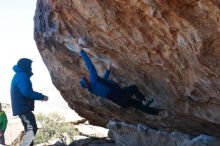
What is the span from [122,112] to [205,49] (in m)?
5.21

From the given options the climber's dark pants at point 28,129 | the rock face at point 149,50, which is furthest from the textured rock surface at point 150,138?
the climber's dark pants at point 28,129

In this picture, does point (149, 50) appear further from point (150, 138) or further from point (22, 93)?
point (22, 93)

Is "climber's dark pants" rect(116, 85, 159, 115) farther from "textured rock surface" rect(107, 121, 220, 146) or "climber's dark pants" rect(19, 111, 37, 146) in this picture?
"climber's dark pants" rect(19, 111, 37, 146)

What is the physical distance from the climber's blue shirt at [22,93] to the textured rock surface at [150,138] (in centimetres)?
253

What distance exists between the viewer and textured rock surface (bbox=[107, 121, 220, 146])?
8.58m

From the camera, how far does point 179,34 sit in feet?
29.9

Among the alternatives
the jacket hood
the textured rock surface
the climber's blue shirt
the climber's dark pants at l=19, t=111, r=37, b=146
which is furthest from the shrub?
the jacket hood

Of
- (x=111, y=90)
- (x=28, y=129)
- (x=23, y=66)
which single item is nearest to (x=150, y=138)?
(x=111, y=90)

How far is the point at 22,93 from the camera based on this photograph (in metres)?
10.9

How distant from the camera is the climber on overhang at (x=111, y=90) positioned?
10.7 m

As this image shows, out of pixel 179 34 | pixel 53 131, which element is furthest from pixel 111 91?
pixel 53 131

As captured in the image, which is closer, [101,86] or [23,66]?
[101,86]

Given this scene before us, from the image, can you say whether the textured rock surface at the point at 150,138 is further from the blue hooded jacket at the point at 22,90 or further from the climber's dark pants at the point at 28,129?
the blue hooded jacket at the point at 22,90

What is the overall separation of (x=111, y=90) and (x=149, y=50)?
1.47m
